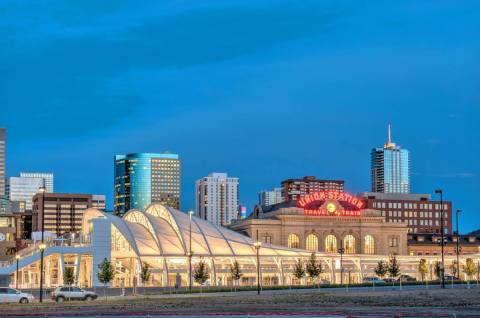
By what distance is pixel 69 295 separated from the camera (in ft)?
294

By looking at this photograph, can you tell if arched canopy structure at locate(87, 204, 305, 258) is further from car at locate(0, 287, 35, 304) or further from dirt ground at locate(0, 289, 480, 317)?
dirt ground at locate(0, 289, 480, 317)

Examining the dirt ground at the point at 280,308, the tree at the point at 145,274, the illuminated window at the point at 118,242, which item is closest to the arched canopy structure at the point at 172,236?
the illuminated window at the point at 118,242

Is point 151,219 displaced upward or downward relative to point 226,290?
upward

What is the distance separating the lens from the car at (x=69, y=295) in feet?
290

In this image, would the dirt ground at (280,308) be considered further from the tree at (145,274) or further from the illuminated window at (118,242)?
the illuminated window at (118,242)

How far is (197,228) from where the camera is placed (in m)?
174

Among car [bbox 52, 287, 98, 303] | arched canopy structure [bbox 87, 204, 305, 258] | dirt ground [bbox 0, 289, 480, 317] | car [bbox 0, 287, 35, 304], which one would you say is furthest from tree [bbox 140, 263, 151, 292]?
dirt ground [bbox 0, 289, 480, 317]

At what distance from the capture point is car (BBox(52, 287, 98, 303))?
88.4 m

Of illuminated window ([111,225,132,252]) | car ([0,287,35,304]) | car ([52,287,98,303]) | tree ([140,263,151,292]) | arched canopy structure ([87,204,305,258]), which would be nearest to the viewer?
car ([0,287,35,304])

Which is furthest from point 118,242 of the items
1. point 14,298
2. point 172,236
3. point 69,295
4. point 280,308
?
point 280,308

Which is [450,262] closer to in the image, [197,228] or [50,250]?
[197,228]

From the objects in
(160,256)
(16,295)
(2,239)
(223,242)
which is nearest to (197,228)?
(223,242)

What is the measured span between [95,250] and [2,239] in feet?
177

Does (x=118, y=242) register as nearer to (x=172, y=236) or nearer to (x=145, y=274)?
(x=172, y=236)
